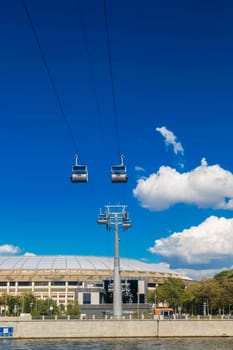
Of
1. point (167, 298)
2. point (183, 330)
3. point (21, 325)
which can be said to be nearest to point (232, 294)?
point (167, 298)

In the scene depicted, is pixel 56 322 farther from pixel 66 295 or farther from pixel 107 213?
pixel 66 295

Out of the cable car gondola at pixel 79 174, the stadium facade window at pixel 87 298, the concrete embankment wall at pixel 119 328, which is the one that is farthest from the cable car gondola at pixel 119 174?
the stadium facade window at pixel 87 298

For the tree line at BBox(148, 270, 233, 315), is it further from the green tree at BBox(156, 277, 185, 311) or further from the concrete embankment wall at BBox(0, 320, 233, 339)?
the concrete embankment wall at BBox(0, 320, 233, 339)

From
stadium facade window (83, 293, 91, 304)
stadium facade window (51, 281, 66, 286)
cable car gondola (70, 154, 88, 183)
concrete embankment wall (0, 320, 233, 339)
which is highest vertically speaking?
cable car gondola (70, 154, 88, 183)

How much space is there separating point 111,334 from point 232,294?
44666mm

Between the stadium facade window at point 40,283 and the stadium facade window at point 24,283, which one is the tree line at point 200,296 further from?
the stadium facade window at point 24,283

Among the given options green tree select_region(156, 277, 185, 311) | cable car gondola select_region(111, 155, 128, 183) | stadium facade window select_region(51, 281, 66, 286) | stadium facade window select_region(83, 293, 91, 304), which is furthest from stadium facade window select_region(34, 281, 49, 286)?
cable car gondola select_region(111, 155, 128, 183)

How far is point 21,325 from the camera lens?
96875mm

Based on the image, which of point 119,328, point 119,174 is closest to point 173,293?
point 119,328

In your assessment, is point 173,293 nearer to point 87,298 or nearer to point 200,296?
point 200,296

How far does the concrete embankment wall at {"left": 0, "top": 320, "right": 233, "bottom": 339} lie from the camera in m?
95.0

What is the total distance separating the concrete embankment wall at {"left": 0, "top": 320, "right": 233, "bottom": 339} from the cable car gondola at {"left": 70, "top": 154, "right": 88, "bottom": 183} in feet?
177

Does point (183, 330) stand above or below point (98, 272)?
below

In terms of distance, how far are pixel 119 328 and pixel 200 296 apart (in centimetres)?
4780
